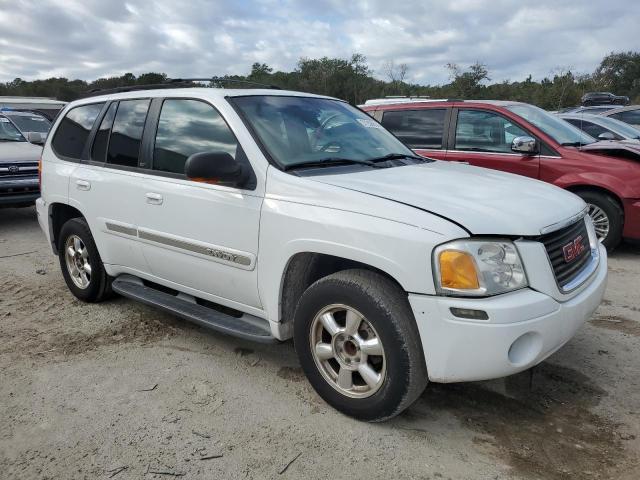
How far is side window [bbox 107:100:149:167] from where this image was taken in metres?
3.92

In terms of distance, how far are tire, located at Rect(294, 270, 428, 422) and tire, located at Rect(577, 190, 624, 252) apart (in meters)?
4.29

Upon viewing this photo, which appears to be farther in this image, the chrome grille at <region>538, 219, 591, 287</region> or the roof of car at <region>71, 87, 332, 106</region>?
the roof of car at <region>71, 87, 332, 106</region>

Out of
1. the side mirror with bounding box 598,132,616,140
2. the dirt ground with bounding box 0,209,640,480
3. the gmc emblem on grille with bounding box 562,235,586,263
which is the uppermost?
the side mirror with bounding box 598,132,616,140

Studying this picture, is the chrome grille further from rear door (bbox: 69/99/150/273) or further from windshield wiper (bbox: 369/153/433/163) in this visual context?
rear door (bbox: 69/99/150/273)

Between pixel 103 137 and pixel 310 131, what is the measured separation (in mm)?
1823

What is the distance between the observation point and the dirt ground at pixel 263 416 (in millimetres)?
2514

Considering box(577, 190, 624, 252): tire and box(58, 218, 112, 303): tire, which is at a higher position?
box(577, 190, 624, 252): tire

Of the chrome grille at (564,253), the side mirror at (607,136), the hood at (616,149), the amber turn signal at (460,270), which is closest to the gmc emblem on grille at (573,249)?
the chrome grille at (564,253)

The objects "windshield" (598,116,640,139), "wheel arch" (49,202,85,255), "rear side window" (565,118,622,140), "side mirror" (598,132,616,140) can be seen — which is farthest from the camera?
"windshield" (598,116,640,139)

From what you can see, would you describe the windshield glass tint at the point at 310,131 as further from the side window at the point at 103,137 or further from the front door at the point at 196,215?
the side window at the point at 103,137

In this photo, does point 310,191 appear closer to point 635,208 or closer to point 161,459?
point 161,459

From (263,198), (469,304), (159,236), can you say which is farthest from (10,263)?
(469,304)

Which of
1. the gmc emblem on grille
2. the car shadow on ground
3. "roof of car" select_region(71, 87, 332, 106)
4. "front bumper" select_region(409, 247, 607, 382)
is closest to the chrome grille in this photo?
the gmc emblem on grille

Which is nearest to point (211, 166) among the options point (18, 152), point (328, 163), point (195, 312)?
point (328, 163)
